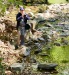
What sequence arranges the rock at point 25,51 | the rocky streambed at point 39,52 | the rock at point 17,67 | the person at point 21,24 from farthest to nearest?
1. the person at point 21,24
2. the rock at point 25,51
3. the rocky streambed at point 39,52
4. the rock at point 17,67

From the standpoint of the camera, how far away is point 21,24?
54.9ft

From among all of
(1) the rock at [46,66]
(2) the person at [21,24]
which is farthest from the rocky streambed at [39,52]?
(2) the person at [21,24]

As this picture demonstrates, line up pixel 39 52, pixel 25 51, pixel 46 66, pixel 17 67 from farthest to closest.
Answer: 1. pixel 39 52
2. pixel 25 51
3. pixel 46 66
4. pixel 17 67

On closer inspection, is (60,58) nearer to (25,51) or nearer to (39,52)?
(39,52)

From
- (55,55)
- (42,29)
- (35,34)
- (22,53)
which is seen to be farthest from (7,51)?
(42,29)

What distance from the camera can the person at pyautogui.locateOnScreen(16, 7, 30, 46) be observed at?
16.5 metres

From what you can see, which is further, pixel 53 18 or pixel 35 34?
pixel 53 18

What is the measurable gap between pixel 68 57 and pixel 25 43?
3.40 meters

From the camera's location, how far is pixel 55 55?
16016 millimetres

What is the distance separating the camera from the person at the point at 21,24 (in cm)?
1645

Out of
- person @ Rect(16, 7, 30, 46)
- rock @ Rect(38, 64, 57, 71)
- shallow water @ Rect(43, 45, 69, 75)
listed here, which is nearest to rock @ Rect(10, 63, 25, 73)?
rock @ Rect(38, 64, 57, 71)

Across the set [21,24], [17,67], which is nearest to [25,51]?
[21,24]

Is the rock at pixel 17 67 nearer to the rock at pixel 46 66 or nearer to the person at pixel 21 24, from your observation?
the rock at pixel 46 66

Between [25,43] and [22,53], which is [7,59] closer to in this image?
[22,53]
